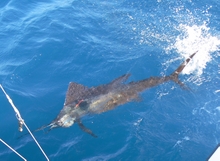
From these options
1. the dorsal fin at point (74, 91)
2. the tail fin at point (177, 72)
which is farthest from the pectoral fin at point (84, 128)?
the tail fin at point (177, 72)

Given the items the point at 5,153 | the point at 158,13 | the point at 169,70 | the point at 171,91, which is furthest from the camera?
the point at 158,13

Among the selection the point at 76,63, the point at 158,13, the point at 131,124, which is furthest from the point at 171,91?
the point at 158,13

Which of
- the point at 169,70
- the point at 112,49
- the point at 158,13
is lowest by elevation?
the point at 112,49

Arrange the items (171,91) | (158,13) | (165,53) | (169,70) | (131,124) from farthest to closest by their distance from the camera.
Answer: (158,13), (165,53), (169,70), (171,91), (131,124)

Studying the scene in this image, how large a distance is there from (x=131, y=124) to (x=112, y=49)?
6.41 metres

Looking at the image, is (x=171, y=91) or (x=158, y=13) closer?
(x=171, y=91)

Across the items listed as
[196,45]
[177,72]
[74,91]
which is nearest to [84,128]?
[74,91]

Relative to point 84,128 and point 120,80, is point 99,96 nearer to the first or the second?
point 120,80

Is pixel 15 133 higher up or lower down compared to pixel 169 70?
lower down

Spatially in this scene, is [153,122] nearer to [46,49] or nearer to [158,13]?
[46,49]

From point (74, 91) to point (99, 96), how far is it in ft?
5.07

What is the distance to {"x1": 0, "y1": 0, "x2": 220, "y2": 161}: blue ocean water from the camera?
12.8 m

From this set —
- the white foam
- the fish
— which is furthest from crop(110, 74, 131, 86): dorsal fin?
the white foam

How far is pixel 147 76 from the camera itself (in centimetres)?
1612
